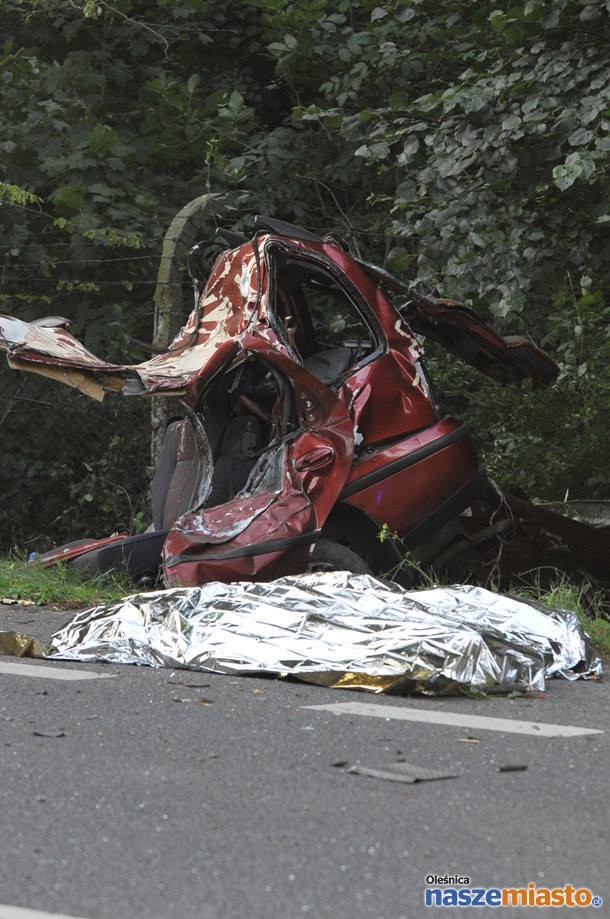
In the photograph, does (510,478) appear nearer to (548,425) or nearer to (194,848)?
(548,425)

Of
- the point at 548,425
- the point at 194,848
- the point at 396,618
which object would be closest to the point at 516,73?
the point at 548,425

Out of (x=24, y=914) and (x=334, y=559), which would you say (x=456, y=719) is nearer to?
(x=24, y=914)

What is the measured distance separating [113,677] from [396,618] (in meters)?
1.14

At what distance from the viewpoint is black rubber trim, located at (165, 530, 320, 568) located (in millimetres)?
6098

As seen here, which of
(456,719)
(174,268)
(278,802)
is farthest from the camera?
(174,268)

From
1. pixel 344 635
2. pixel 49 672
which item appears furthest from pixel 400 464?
pixel 49 672

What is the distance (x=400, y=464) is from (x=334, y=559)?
2.13 feet

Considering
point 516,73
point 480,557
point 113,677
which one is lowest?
point 480,557

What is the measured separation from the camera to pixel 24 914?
231 cm

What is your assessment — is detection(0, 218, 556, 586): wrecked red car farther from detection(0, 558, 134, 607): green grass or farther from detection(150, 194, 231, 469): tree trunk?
detection(150, 194, 231, 469): tree trunk

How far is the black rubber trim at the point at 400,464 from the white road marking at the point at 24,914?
434 cm

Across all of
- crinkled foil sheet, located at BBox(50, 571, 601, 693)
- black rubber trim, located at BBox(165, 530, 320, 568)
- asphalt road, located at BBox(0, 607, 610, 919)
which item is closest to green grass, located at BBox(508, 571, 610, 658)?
crinkled foil sheet, located at BBox(50, 571, 601, 693)

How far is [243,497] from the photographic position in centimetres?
646

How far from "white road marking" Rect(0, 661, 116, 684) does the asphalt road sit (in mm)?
149
